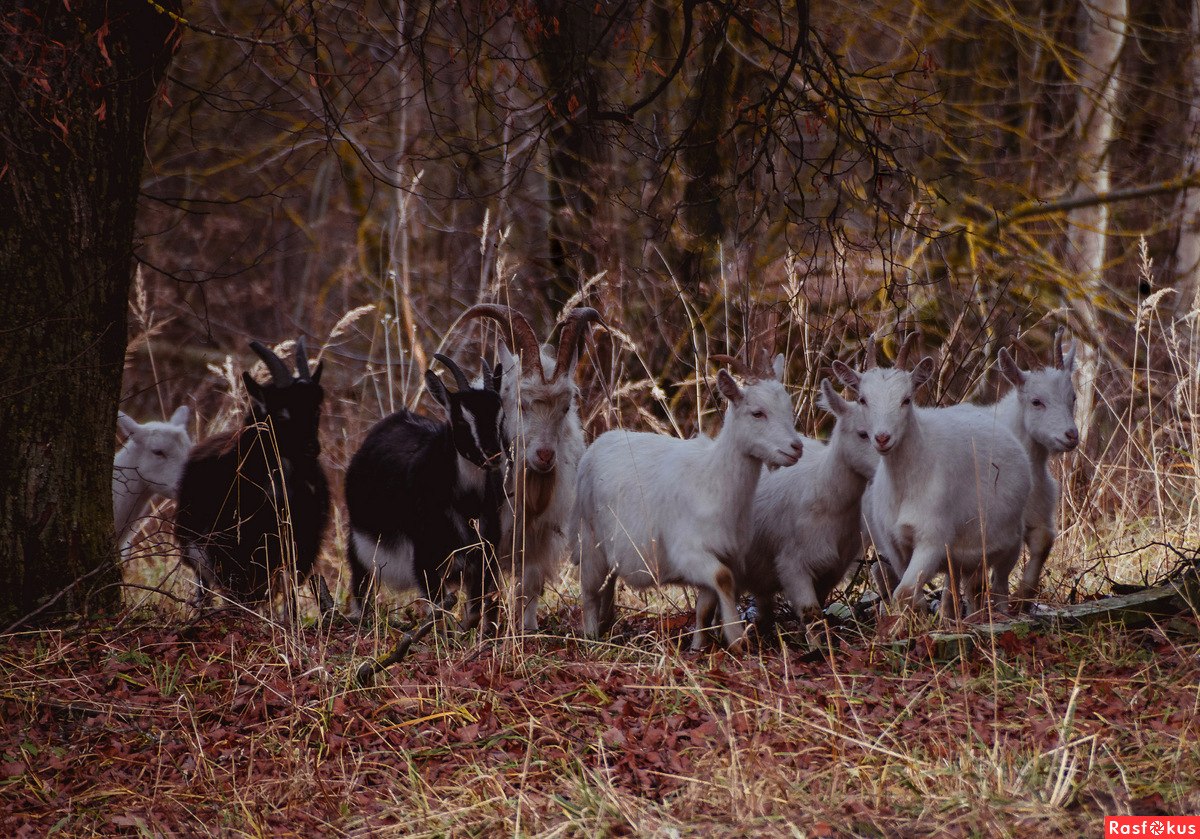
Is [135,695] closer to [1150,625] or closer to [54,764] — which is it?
[54,764]

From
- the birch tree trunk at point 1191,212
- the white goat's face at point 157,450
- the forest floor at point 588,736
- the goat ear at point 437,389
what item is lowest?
the forest floor at point 588,736

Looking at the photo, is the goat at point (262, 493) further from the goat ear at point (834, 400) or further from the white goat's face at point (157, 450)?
the goat ear at point (834, 400)

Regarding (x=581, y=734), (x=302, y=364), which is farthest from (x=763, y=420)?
(x=302, y=364)

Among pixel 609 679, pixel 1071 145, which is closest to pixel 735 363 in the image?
pixel 609 679

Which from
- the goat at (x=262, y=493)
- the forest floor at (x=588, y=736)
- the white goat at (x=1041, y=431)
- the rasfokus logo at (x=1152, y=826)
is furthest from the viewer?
the goat at (x=262, y=493)

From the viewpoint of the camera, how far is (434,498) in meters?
6.67

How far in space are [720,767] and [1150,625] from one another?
7.18 feet

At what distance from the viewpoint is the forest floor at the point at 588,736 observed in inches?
153

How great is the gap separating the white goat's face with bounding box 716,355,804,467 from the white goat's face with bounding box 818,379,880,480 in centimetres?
28

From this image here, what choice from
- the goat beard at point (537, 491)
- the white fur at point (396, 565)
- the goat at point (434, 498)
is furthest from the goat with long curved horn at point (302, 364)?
the goat beard at point (537, 491)

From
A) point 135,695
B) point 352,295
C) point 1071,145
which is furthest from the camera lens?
point 352,295

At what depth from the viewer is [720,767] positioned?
13.9 feet

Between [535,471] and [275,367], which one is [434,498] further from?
[275,367]

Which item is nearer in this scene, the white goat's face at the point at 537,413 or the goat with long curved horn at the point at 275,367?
the white goat's face at the point at 537,413
